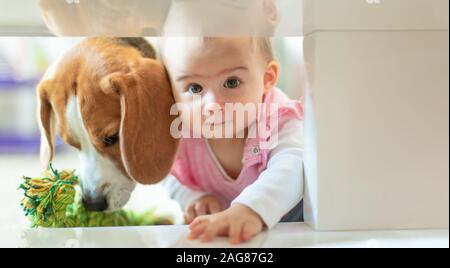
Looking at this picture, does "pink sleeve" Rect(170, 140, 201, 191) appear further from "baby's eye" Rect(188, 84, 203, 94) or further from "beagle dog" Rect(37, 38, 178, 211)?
"baby's eye" Rect(188, 84, 203, 94)

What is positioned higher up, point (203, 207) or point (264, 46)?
point (264, 46)

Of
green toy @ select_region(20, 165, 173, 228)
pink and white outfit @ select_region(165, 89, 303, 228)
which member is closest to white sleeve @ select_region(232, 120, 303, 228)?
pink and white outfit @ select_region(165, 89, 303, 228)

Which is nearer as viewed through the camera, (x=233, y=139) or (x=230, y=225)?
(x=230, y=225)

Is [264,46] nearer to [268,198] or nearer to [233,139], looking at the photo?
[233,139]

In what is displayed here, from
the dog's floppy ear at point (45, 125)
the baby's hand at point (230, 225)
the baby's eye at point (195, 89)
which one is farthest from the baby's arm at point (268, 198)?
the dog's floppy ear at point (45, 125)

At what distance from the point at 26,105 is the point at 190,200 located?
41cm

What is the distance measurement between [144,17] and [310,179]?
488 mm

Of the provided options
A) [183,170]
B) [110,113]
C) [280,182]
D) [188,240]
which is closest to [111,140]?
[110,113]

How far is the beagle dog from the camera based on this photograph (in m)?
1.10

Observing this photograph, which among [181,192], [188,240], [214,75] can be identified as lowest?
[188,240]

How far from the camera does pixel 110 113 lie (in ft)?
3.62

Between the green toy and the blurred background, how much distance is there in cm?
2
